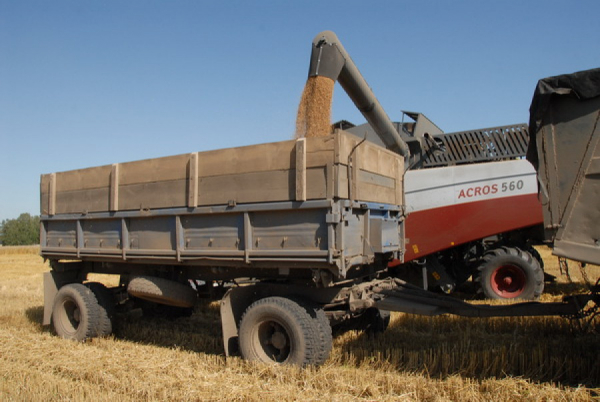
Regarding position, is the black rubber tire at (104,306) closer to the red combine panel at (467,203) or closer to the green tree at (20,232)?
the red combine panel at (467,203)

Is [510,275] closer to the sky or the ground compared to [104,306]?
closer to the sky

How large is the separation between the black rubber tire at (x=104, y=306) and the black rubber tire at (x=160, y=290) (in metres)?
0.84

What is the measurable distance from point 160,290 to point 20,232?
3513 inches

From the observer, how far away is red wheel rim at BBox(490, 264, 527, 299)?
7471mm

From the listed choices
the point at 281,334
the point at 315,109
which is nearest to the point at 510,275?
the point at 315,109

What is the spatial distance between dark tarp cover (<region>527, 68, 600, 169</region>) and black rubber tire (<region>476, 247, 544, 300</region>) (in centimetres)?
458

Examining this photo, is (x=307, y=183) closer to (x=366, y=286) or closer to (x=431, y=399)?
(x=366, y=286)

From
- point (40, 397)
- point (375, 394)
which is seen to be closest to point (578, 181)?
point (375, 394)

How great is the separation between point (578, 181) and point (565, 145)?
26 centimetres

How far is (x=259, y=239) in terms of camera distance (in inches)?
174

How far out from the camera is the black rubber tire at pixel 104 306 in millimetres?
5844

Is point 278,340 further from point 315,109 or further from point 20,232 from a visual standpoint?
point 20,232

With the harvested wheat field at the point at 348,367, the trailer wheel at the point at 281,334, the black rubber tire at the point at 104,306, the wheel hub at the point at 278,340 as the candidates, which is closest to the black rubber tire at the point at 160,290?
the harvested wheat field at the point at 348,367

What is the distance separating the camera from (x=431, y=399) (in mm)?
3465
